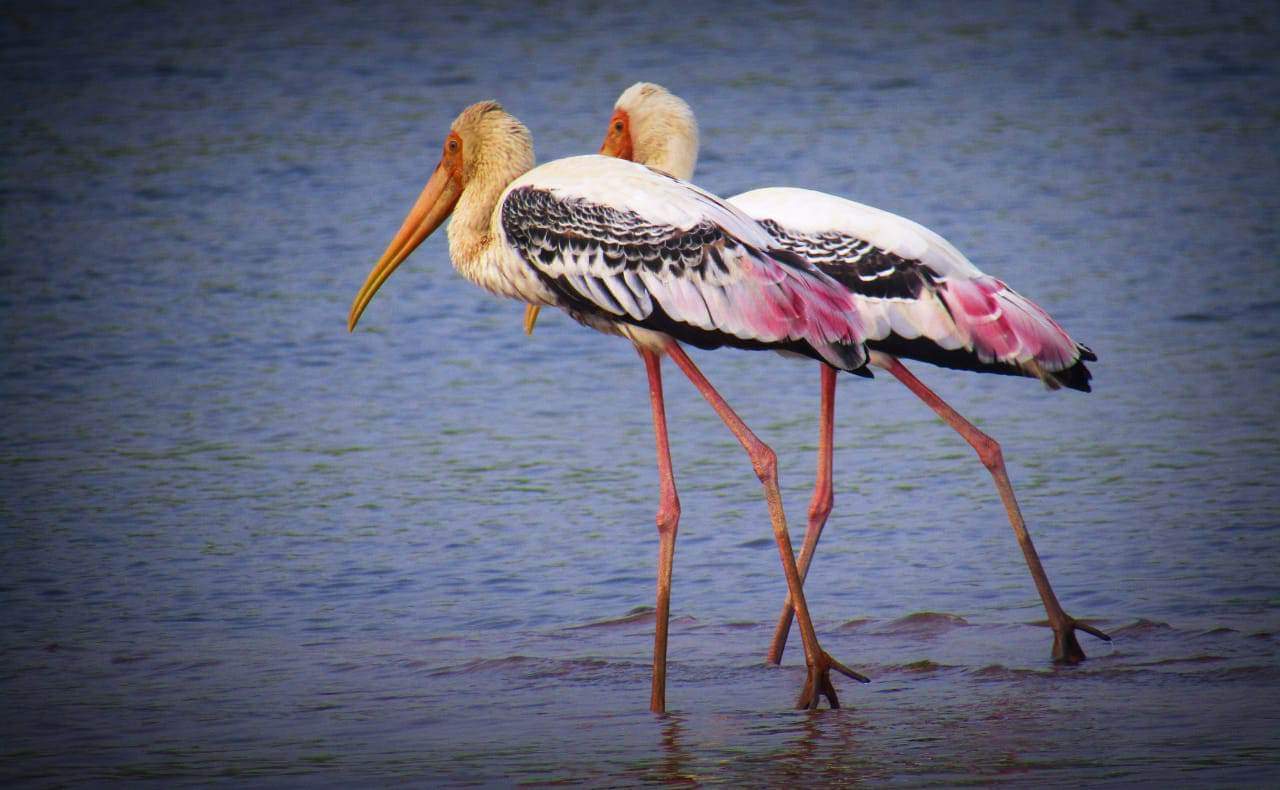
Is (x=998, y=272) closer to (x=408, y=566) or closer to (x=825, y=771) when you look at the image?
(x=408, y=566)

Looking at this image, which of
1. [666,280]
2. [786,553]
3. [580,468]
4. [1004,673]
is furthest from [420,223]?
[580,468]

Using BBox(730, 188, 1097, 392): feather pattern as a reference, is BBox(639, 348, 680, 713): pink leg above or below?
below

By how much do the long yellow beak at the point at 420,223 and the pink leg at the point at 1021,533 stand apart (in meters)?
1.64

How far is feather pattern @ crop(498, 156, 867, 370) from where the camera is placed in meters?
6.10

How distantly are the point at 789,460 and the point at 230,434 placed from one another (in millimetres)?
2995

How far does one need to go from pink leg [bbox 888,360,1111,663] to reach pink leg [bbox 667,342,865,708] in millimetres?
696

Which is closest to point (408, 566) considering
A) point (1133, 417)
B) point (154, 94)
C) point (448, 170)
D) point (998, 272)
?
point (448, 170)

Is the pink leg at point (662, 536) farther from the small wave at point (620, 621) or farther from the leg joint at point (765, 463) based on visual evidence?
the small wave at point (620, 621)

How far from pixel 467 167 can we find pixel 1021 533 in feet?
7.37

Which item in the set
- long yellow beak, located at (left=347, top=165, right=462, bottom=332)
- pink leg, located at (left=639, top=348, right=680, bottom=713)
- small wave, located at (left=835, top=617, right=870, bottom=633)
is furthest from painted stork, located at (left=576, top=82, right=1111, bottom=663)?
long yellow beak, located at (left=347, top=165, right=462, bottom=332)

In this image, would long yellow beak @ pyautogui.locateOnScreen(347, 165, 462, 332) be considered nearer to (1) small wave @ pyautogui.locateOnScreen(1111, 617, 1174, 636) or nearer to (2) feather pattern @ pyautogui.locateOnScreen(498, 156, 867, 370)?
(2) feather pattern @ pyautogui.locateOnScreen(498, 156, 867, 370)

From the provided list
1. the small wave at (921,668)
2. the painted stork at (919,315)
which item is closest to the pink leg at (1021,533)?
the painted stork at (919,315)

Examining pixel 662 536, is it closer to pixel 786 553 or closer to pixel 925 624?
pixel 786 553

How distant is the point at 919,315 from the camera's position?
262 inches
